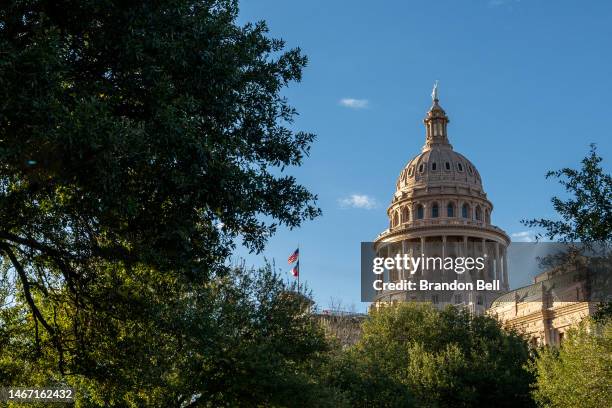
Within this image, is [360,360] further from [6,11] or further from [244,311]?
[6,11]

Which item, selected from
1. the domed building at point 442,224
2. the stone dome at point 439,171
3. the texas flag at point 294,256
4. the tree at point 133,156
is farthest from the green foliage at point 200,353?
the stone dome at point 439,171

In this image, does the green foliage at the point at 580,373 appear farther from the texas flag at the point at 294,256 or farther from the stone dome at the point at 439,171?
the stone dome at the point at 439,171

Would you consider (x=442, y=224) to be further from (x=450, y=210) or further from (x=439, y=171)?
(x=439, y=171)

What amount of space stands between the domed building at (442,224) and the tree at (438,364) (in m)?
54.9

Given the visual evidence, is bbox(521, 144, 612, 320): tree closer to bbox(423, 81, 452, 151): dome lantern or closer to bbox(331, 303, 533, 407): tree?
bbox(331, 303, 533, 407): tree

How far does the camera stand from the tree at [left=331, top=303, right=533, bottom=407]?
4281 cm

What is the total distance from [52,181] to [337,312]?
253 ft

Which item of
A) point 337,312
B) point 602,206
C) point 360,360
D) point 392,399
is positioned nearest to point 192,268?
point 602,206

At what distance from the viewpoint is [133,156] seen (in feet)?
44.4

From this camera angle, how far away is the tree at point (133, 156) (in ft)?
42.9

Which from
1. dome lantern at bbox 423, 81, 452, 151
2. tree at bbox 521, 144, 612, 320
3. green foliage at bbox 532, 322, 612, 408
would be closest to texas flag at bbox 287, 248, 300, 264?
green foliage at bbox 532, 322, 612, 408

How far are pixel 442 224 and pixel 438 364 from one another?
239 ft

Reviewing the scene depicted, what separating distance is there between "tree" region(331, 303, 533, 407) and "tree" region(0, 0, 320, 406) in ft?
78.8

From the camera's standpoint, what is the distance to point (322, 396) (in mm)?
31750
